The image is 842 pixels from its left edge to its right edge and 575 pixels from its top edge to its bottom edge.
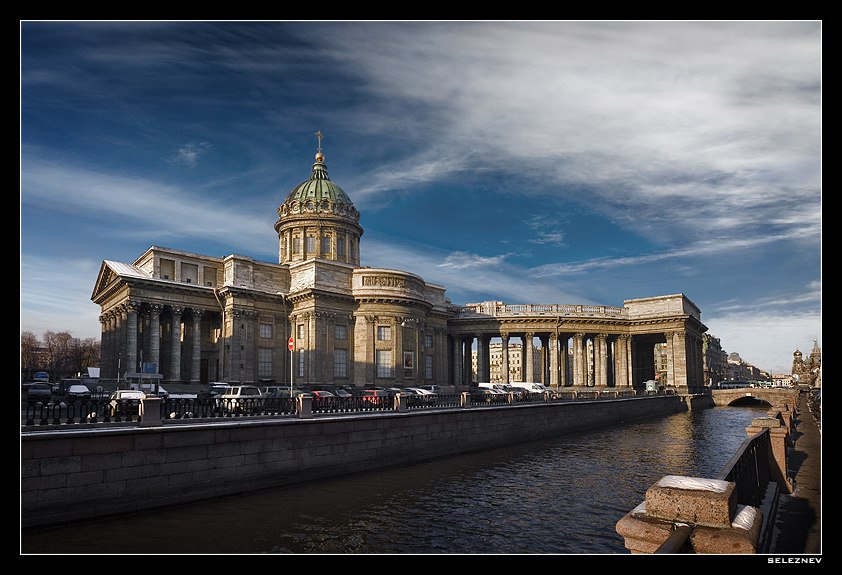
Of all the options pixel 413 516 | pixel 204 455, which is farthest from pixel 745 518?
pixel 204 455

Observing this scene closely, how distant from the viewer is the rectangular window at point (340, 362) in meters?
63.9

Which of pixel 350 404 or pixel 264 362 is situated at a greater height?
pixel 264 362

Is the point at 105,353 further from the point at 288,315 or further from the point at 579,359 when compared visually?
the point at 579,359

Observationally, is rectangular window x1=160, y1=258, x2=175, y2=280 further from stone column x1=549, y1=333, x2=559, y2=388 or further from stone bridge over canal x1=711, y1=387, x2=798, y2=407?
stone bridge over canal x1=711, y1=387, x2=798, y2=407

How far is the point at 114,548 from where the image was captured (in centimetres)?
1518

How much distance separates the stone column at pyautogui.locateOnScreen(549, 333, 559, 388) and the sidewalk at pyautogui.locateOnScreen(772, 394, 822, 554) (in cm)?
6160

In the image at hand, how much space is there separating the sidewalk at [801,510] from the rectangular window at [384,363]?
46.1 metres

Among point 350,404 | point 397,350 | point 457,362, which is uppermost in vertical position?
point 397,350

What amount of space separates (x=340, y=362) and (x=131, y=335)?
66.9 ft

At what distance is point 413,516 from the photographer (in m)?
19.3

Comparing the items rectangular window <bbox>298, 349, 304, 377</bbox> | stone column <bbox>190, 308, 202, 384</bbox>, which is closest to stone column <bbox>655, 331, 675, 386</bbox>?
rectangular window <bbox>298, 349, 304, 377</bbox>

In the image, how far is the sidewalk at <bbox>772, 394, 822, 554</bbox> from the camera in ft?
35.9
